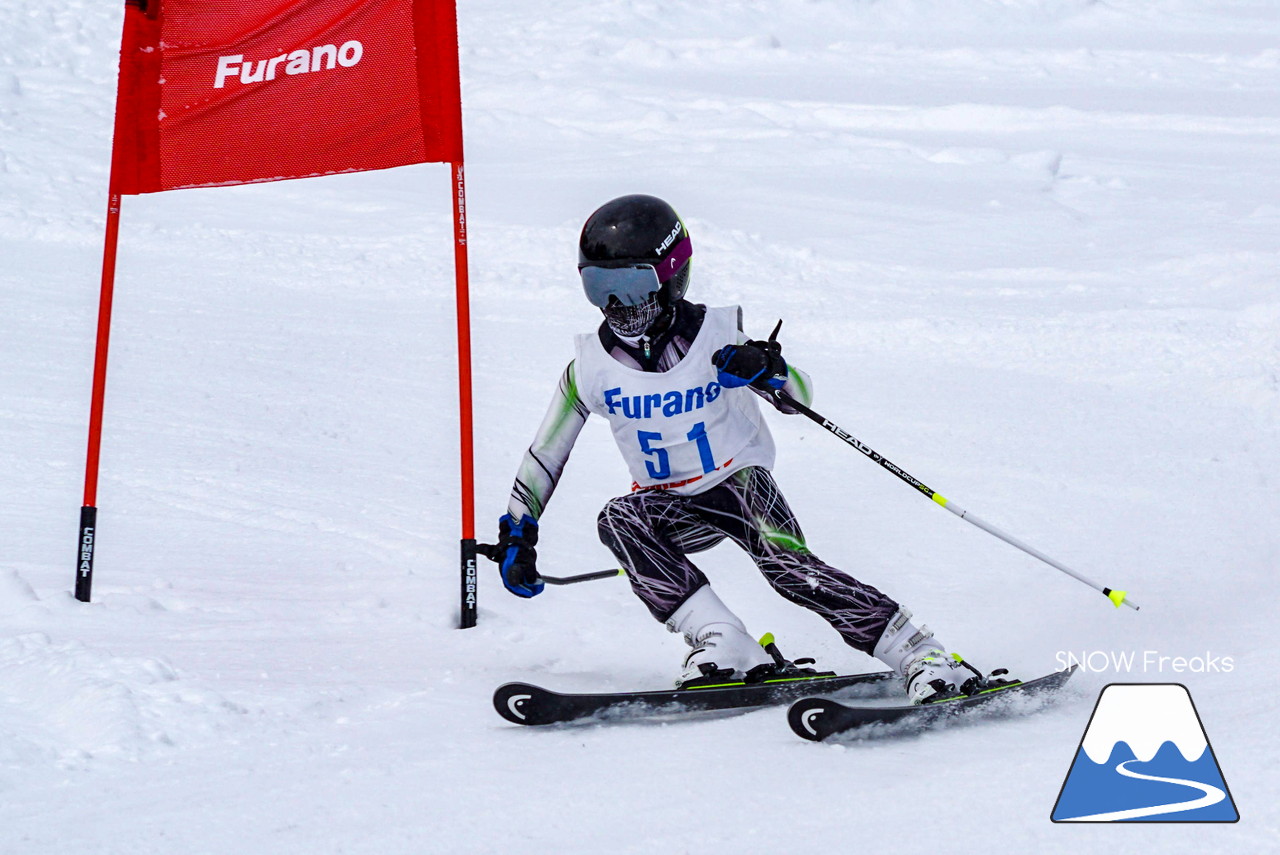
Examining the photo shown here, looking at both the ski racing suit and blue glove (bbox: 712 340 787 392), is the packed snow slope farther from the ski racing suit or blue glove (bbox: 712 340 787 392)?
blue glove (bbox: 712 340 787 392)

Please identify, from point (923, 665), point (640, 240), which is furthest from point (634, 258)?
point (923, 665)

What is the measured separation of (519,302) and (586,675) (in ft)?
20.1

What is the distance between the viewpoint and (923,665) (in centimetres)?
393

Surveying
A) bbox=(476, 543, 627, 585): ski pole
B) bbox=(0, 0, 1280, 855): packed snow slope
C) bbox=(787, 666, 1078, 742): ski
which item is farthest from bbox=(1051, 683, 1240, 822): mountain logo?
bbox=(476, 543, 627, 585): ski pole

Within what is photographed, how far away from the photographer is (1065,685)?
4.01 meters

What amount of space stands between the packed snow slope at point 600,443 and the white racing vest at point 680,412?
810mm

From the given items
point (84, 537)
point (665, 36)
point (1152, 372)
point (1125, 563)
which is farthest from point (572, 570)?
point (665, 36)

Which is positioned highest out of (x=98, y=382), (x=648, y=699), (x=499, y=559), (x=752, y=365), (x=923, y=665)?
(x=752, y=365)

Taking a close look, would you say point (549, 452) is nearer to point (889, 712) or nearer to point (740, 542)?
point (740, 542)

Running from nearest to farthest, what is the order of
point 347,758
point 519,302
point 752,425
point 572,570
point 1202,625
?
1. point 347,758
2. point 752,425
3. point 1202,625
4. point 572,570
5. point 519,302

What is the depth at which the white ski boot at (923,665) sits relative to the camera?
3.87 m

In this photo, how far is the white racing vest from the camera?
165 inches

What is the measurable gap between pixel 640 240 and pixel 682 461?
78 cm

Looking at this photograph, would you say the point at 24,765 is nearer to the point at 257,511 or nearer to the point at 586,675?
the point at 586,675
